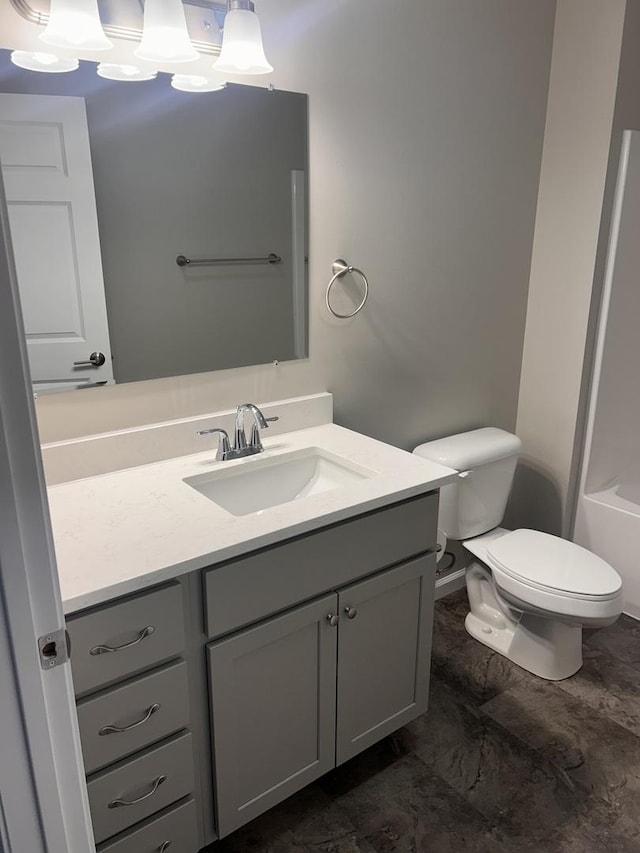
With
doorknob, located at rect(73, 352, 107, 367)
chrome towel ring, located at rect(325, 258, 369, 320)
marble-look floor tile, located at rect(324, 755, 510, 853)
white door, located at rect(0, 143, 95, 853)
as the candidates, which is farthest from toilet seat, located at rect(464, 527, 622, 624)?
white door, located at rect(0, 143, 95, 853)

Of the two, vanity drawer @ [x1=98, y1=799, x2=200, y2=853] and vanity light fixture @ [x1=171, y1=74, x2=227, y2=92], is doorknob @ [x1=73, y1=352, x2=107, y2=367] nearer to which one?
vanity light fixture @ [x1=171, y1=74, x2=227, y2=92]

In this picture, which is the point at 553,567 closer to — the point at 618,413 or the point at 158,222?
the point at 618,413

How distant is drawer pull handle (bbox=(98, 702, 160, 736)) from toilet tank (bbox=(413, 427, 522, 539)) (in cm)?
127

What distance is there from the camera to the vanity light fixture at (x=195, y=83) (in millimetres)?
1639

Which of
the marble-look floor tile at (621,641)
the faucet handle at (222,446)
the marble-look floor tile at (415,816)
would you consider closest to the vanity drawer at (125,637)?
the faucet handle at (222,446)

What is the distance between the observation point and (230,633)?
4.66 ft

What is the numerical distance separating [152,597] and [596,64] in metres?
2.31

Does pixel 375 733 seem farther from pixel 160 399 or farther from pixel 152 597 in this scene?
pixel 160 399

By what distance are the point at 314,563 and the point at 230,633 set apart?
0.79 feet

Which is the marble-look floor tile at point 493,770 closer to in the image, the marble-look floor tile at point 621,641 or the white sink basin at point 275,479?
the marble-look floor tile at point 621,641

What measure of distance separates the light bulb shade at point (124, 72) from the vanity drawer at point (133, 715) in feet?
4.33

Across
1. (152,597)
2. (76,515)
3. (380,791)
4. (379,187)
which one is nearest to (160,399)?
(76,515)

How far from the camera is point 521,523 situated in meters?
2.92

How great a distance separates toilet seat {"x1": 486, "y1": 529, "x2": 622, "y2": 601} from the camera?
2.08 meters
